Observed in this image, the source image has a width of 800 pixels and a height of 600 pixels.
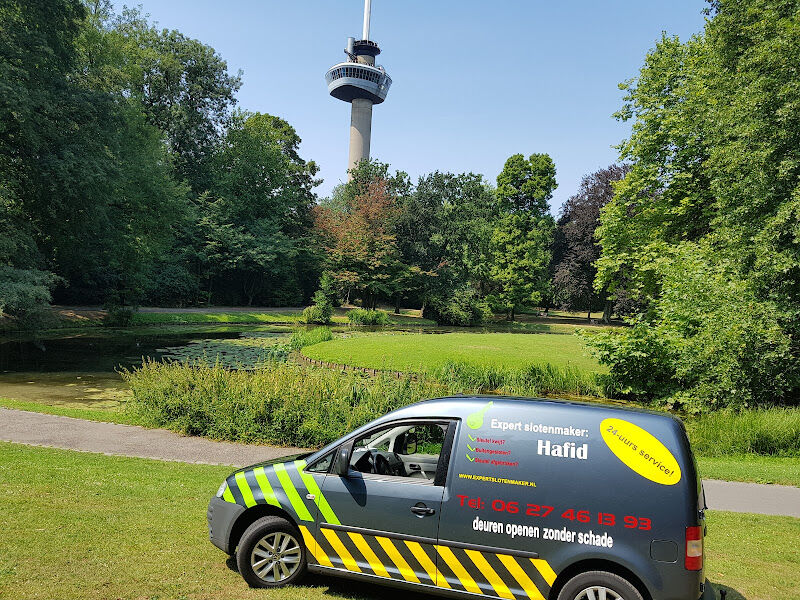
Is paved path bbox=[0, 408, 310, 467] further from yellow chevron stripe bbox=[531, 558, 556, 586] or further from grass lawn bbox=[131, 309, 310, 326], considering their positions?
grass lawn bbox=[131, 309, 310, 326]

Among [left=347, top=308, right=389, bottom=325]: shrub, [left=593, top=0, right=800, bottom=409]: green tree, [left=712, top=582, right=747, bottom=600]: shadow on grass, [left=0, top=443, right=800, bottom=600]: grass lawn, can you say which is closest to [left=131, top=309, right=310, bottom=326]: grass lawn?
[left=347, top=308, right=389, bottom=325]: shrub

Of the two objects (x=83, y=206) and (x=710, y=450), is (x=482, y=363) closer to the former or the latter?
(x=710, y=450)

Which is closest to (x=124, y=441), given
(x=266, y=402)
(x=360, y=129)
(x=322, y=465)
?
(x=266, y=402)

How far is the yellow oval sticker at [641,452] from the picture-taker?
164 inches

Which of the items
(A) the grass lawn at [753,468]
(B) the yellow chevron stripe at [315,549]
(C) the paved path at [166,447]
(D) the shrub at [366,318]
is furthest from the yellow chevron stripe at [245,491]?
(D) the shrub at [366,318]

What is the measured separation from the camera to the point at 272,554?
508 centimetres

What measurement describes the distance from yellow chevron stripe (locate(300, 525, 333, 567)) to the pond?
41.3 ft

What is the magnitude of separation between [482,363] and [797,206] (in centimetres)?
1083

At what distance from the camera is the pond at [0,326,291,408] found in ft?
57.1

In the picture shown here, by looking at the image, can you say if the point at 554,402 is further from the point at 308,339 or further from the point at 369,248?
the point at 369,248

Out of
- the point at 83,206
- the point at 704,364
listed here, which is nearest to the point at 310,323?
the point at 83,206

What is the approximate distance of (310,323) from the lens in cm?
4466

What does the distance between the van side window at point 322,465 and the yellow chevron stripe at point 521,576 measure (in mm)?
1676

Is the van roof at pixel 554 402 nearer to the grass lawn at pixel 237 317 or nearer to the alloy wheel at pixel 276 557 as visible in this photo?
the alloy wheel at pixel 276 557
